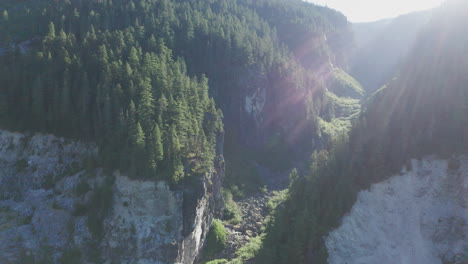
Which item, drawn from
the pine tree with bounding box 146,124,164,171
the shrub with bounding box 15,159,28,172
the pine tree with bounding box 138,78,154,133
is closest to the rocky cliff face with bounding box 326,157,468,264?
the pine tree with bounding box 146,124,164,171

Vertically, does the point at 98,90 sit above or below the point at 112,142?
above

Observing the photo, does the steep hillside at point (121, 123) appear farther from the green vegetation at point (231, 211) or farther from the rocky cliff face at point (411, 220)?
the rocky cliff face at point (411, 220)

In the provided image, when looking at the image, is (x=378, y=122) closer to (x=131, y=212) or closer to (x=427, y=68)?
(x=427, y=68)

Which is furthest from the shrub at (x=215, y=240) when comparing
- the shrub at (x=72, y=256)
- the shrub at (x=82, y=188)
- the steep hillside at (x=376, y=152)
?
the shrub at (x=82, y=188)

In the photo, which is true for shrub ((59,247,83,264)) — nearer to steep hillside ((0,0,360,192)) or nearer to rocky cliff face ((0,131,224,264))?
rocky cliff face ((0,131,224,264))

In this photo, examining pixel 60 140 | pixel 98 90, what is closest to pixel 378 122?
pixel 98 90

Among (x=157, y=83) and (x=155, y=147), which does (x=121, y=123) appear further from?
(x=157, y=83)

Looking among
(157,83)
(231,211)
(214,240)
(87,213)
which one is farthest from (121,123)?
(231,211)
